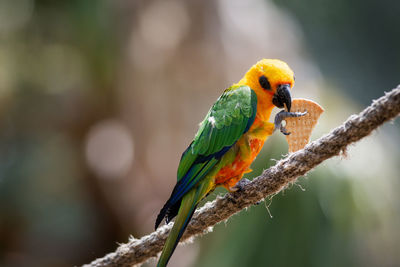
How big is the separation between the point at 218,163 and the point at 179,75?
14.2 feet

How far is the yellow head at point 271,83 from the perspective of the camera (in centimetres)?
288

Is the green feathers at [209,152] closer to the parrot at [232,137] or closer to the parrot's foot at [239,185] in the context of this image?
the parrot at [232,137]

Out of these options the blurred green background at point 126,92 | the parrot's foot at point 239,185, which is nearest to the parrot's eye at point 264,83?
the parrot's foot at point 239,185

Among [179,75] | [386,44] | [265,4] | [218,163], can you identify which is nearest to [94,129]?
[179,75]

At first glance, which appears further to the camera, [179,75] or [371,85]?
[371,85]

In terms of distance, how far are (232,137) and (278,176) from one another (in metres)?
0.54

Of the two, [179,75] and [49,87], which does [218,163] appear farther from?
[49,87]

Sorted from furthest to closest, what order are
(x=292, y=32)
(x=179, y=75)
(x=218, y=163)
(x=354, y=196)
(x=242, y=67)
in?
1. (x=292, y=32)
2. (x=179, y=75)
3. (x=242, y=67)
4. (x=354, y=196)
5. (x=218, y=163)

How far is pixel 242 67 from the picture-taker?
252 inches

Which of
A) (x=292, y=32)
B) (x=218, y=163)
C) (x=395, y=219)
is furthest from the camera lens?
(x=292, y=32)

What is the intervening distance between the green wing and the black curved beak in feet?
0.48

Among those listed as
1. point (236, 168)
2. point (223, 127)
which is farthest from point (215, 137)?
point (236, 168)

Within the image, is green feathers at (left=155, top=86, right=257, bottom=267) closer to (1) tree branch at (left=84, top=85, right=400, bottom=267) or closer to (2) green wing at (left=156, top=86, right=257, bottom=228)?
(2) green wing at (left=156, top=86, right=257, bottom=228)

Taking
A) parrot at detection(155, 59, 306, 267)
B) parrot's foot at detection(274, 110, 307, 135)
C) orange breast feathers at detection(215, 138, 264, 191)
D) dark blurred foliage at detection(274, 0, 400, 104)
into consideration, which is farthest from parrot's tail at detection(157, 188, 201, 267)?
dark blurred foliage at detection(274, 0, 400, 104)
